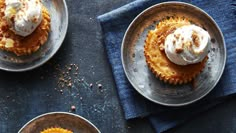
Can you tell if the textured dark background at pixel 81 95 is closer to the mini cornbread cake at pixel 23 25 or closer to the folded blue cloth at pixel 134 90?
the folded blue cloth at pixel 134 90

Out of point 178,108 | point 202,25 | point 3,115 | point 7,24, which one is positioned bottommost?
point 178,108

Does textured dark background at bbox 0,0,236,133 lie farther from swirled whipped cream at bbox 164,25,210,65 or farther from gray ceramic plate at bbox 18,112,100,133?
swirled whipped cream at bbox 164,25,210,65

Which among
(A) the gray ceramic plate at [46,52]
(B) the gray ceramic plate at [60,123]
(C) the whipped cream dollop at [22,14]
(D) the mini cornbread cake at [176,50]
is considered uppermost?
(C) the whipped cream dollop at [22,14]

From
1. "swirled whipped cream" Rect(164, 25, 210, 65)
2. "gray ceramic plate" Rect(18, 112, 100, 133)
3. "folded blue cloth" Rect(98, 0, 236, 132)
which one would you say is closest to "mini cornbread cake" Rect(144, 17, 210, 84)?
"swirled whipped cream" Rect(164, 25, 210, 65)

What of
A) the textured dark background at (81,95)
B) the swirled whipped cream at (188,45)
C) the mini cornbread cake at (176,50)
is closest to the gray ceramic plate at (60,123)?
the textured dark background at (81,95)

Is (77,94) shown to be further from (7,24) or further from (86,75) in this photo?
(7,24)

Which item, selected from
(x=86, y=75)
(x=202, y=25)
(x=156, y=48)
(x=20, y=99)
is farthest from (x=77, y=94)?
(x=202, y=25)
